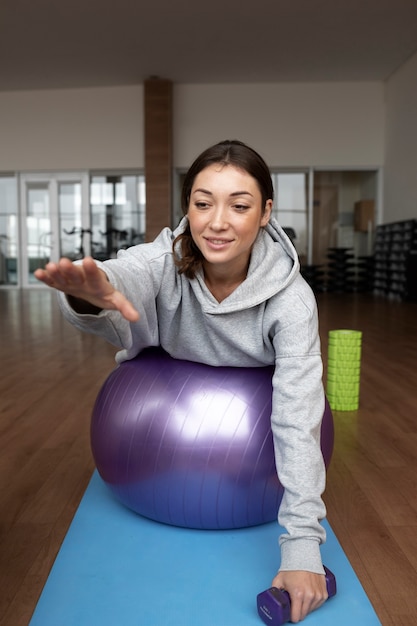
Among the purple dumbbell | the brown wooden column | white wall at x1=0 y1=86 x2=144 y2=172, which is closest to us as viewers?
the purple dumbbell

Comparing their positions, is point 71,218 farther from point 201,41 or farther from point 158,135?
point 201,41

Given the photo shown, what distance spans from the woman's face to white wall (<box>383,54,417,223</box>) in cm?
725

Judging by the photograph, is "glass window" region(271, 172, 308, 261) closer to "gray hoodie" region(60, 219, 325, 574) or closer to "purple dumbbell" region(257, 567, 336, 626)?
"gray hoodie" region(60, 219, 325, 574)

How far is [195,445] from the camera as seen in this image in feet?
4.26

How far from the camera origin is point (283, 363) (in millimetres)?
1204

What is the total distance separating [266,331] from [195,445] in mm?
310

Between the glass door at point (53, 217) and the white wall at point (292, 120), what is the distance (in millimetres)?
1959

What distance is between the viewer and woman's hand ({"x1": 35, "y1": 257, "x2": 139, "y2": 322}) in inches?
33.4

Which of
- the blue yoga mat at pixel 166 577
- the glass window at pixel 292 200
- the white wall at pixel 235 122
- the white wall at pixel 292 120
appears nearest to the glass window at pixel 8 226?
the white wall at pixel 235 122

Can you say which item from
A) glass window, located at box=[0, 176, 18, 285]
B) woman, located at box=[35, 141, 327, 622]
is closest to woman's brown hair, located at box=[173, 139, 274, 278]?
woman, located at box=[35, 141, 327, 622]

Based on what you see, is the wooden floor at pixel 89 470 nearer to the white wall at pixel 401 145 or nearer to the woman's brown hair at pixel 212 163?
the woman's brown hair at pixel 212 163

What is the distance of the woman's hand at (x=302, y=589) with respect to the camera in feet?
3.46

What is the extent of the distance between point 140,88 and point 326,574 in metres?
9.08

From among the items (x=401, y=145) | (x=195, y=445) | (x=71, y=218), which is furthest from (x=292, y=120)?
(x=195, y=445)
